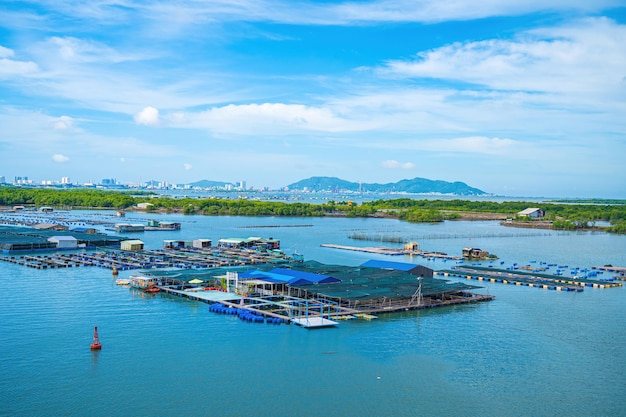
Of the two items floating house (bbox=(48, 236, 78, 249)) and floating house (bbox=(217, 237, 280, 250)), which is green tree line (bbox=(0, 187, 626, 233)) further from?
floating house (bbox=(48, 236, 78, 249))

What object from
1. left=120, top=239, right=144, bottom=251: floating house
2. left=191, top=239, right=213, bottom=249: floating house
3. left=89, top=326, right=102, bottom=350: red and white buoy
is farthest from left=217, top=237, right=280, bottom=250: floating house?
left=89, top=326, right=102, bottom=350: red and white buoy

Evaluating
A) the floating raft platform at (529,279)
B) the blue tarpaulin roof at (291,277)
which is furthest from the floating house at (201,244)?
the floating raft platform at (529,279)

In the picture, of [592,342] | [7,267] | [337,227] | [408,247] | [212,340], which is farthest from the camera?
[337,227]

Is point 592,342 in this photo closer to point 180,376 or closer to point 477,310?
point 477,310

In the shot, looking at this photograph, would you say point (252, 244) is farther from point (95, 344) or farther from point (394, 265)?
point (95, 344)

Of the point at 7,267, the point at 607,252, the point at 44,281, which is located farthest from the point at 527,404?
the point at 607,252

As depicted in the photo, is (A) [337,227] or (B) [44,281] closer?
(B) [44,281]
